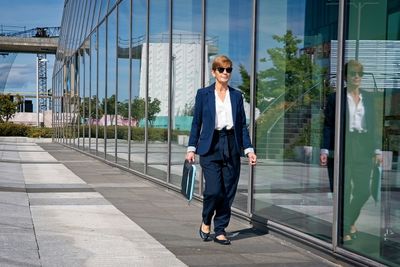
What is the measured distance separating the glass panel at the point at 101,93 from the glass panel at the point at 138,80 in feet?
14.6

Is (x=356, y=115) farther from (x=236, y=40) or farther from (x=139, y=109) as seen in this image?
(x=139, y=109)

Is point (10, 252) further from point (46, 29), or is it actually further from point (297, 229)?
point (46, 29)

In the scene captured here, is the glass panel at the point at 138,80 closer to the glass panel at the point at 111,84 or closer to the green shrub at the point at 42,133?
the glass panel at the point at 111,84

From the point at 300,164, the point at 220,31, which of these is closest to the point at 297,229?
the point at 300,164

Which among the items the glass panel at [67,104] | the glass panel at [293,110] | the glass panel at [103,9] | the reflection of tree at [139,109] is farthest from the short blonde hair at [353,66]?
the glass panel at [67,104]

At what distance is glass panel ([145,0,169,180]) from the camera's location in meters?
11.3

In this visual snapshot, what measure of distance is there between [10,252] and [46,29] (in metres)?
77.8

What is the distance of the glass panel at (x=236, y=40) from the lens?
749 cm

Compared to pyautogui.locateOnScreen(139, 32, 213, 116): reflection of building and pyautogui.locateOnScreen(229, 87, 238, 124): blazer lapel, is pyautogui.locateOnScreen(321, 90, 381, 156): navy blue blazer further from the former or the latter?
pyautogui.locateOnScreen(139, 32, 213, 116): reflection of building

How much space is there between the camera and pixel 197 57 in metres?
9.62

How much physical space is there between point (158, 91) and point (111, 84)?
18.4 ft

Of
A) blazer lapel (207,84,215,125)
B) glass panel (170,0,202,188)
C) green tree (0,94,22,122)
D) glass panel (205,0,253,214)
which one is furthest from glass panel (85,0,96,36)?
green tree (0,94,22,122)

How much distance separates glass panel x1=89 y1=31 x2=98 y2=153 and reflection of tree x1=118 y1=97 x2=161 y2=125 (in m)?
5.52

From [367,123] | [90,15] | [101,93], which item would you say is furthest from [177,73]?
[90,15]
